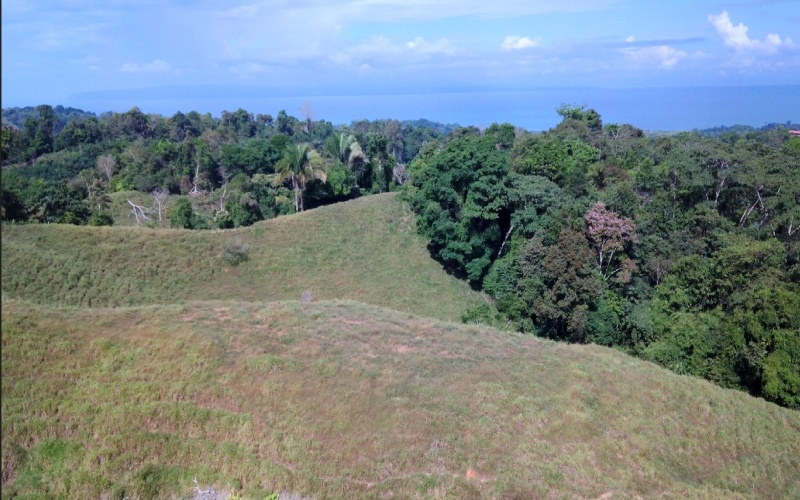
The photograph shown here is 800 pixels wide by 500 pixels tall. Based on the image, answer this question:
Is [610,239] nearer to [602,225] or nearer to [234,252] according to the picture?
[602,225]

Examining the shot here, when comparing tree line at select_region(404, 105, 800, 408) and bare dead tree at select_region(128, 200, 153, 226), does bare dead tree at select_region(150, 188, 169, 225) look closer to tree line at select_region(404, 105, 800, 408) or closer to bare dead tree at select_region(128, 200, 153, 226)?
bare dead tree at select_region(128, 200, 153, 226)

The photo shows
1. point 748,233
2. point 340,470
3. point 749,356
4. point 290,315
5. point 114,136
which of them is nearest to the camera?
point 340,470

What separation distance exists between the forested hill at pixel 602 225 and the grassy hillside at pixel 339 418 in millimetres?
6133

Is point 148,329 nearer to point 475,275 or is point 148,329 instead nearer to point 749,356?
point 475,275

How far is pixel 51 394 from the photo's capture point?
46.0ft

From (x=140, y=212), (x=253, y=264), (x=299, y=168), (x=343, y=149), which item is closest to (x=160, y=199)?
(x=140, y=212)

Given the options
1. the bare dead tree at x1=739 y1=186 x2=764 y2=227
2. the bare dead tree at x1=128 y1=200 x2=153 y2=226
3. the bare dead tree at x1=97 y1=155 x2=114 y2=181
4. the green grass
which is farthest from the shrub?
the bare dead tree at x1=97 y1=155 x2=114 y2=181

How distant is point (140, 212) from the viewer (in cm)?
4384

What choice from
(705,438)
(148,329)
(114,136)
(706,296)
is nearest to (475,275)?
(706,296)

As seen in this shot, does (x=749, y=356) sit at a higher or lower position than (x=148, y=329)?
lower

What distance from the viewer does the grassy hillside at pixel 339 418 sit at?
13.0 metres

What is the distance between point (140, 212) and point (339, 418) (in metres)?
35.4

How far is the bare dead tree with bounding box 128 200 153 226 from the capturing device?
42.0 m

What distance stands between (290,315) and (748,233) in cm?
2557
